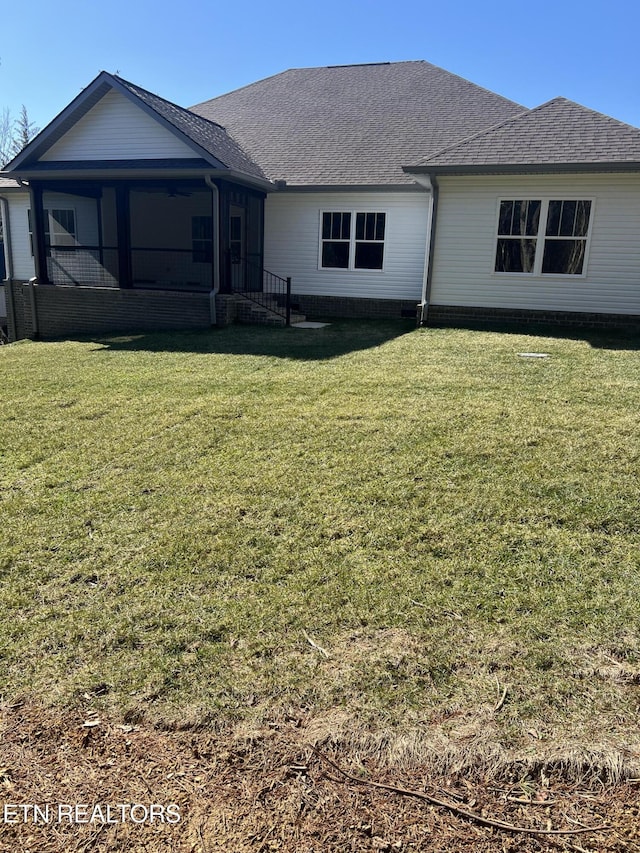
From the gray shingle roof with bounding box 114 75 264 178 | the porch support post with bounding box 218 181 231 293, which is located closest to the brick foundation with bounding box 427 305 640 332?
the porch support post with bounding box 218 181 231 293

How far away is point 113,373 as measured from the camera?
837 centimetres

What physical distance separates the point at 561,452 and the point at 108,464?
3728 millimetres

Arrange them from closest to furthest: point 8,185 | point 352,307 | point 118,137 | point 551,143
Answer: point 551,143
point 118,137
point 352,307
point 8,185

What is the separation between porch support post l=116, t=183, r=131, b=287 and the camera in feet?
45.5

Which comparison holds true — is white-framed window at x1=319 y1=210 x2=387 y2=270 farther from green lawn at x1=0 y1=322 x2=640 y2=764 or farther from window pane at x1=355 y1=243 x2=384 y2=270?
green lawn at x1=0 y1=322 x2=640 y2=764

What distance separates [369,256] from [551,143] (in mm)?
4807

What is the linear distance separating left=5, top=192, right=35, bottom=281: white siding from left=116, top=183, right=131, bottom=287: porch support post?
616 centimetres

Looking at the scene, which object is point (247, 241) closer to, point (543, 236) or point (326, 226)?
point (326, 226)

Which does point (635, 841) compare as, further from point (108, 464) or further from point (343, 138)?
point (343, 138)

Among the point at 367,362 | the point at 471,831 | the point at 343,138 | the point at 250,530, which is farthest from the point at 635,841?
the point at 343,138

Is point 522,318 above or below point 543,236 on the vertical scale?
below

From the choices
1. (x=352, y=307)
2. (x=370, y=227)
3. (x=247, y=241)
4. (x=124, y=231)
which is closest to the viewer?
(x=124, y=231)

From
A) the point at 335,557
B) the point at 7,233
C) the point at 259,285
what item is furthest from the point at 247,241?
the point at 335,557

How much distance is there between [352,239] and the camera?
1516 centimetres
